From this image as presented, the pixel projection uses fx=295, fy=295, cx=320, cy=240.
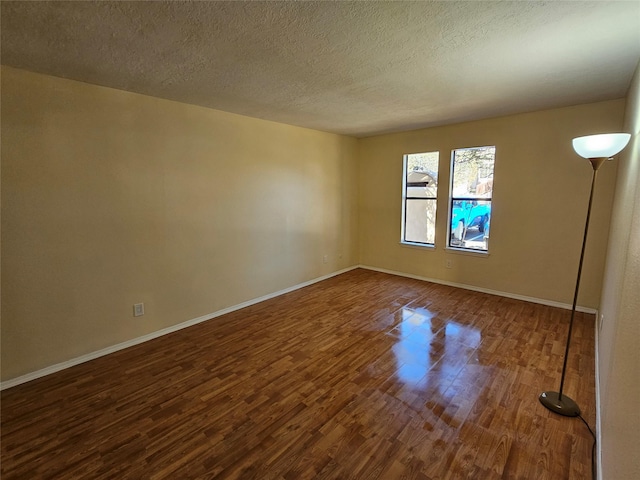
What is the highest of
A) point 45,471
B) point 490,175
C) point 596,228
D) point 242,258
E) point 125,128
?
point 125,128

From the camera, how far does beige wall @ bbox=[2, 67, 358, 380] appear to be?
236 centimetres

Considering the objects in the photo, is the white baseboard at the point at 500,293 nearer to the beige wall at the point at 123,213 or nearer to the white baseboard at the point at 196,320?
the white baseboard at the point at 196,320

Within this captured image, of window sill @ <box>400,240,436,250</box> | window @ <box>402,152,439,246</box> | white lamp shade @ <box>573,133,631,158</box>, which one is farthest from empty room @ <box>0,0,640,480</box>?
window sill @ <box>400,240,436,250</box>

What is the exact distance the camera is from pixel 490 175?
13.9 feet

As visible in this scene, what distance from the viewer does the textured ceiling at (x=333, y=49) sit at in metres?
1.59

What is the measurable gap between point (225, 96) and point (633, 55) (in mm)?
3351

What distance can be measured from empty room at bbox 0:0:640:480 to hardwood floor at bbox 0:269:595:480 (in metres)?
0.02

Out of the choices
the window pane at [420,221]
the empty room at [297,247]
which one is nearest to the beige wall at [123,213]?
the empty room at [297,247]

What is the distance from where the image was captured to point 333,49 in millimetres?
2012

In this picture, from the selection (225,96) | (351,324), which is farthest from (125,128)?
(351,324)

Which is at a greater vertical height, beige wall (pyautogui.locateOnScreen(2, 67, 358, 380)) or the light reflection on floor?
beige wall (pyautogui.locateOnScreen(2, 67, 358, 380))

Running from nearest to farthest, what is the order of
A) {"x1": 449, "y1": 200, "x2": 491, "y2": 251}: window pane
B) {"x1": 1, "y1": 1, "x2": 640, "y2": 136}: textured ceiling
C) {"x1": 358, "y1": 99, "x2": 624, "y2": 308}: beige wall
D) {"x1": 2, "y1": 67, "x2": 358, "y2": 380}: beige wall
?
{"x1": 1, "y1": 1, "x2": 640, "y2": 136}: textured ceiling < {"x1": 2, "y1": 67, "x2": 358, "y2": 380}: beige wall < {"x1": 358, "y1": 99, "x2": 624, "y2": 308}: beige wall < {"x1": 449, "y1": 200, "x2": 491, "y2": 251}: window pane

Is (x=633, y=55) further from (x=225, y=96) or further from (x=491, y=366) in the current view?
(x=225, y=96)

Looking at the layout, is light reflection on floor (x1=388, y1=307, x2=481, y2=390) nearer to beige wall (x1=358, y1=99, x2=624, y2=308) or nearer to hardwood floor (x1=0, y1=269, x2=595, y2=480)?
hardwood floor (x1=0, y1=269, x2=595, y2=480)
